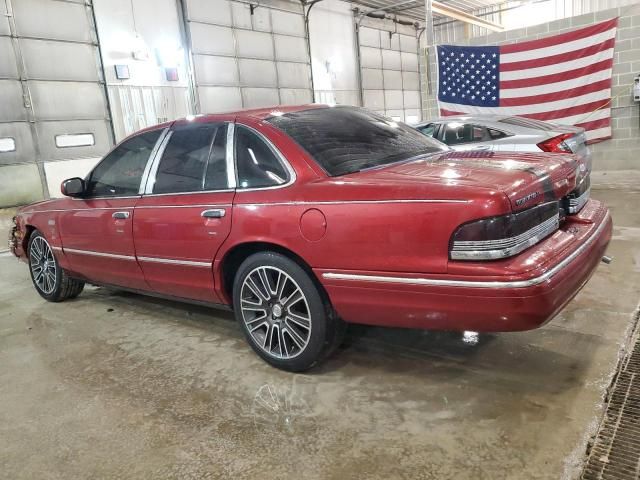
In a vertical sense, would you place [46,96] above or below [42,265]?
above

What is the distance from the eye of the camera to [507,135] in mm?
6121

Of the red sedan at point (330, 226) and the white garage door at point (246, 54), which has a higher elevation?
the white garage door at point (246, 54)

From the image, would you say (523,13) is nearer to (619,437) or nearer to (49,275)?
(49,275)

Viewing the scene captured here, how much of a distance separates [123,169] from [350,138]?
1748 mm

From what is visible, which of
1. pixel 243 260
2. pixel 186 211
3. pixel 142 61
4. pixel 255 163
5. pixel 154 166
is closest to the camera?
pixel 255 163

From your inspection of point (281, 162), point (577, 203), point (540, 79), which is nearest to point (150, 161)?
point (281, 162)

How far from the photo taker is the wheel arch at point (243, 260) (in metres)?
2.54

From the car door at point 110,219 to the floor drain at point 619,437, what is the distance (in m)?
2.79

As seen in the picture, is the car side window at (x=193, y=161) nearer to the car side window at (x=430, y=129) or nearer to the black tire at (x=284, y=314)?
the black tire at (x=284, y=314)

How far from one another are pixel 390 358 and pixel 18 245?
372cm

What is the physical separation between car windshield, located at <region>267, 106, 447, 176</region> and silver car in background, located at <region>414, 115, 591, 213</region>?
2.58 metres

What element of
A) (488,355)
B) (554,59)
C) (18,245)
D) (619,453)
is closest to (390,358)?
(488,355)

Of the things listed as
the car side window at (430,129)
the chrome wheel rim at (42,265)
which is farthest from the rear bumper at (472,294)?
the car side window at (430,129)

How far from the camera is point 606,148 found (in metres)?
9.25
